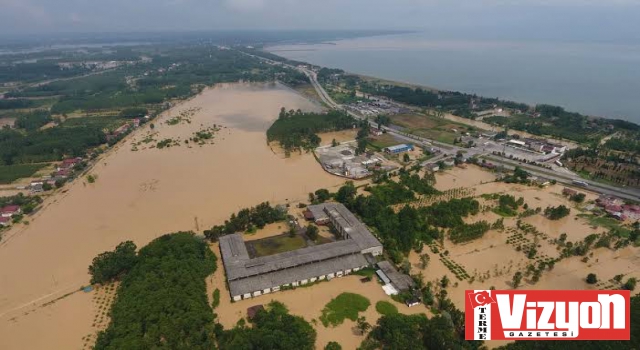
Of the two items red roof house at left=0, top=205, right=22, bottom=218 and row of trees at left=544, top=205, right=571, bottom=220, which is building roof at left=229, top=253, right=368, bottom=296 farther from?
red roof house at left=0, top=205, right=22, bottom=218

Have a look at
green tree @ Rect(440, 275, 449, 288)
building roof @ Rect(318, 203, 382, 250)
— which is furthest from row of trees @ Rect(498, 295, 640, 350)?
building roof @ Rect(318, 203, 382, 250)

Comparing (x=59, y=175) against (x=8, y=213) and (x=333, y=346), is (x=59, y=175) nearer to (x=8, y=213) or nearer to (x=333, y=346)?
(x=8, y=213)

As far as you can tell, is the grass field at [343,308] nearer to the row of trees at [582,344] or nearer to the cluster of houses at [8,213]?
the row of trees at [582,344]

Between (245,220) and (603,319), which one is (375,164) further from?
(603,319)

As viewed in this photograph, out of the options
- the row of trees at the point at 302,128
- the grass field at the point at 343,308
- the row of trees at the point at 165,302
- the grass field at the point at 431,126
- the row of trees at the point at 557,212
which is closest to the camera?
the row of trees at the point at 165,302

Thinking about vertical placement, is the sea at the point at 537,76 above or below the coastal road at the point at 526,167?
above

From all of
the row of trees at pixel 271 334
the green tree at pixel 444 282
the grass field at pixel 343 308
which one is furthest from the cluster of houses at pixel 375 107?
the row of trees at pixel 271 334

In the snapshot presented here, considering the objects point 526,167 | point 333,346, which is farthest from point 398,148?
point 333,346
